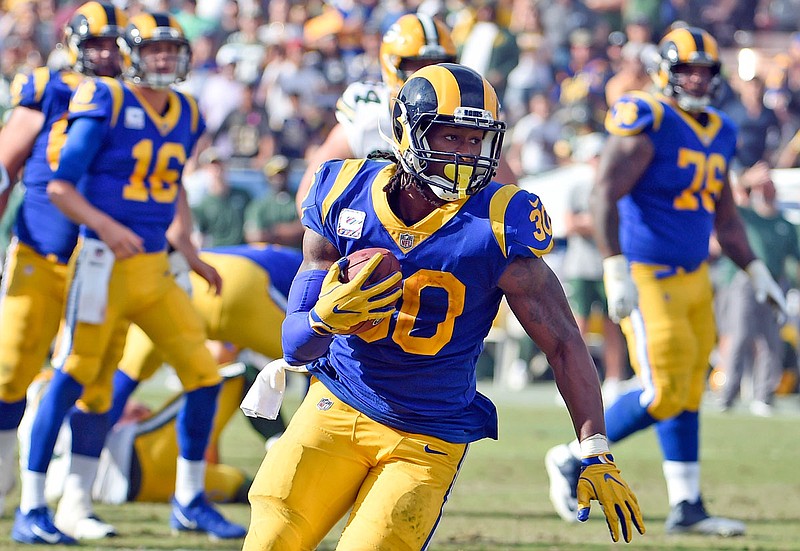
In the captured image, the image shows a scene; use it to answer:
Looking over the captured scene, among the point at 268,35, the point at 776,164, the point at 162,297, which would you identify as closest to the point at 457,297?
the point at 162,297

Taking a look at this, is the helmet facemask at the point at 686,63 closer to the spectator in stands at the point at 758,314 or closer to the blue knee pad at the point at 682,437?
the blue knee pad at the point at 682,437

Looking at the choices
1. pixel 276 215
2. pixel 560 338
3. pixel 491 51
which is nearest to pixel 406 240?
pixel 560 338

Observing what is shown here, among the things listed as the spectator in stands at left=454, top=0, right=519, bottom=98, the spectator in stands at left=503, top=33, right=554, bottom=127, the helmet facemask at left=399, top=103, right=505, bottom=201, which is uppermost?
the helmet facemask at left=399, top=103, right=505, bottom=201

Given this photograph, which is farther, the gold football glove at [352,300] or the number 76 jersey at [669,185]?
the number 76 jersey at [669,185]

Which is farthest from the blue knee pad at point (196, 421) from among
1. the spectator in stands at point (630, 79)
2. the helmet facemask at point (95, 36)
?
the spectator in stands at point (630, 79)

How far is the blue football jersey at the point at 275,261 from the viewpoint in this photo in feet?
21.7

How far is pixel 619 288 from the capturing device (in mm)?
5938

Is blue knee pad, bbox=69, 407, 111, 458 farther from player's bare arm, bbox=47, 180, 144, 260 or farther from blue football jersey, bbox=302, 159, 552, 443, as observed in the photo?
blue football jersey, bbox=302, 159, 552, 443

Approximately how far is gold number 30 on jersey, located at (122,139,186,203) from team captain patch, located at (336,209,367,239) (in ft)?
7.77

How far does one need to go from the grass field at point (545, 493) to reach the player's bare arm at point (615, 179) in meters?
1.27

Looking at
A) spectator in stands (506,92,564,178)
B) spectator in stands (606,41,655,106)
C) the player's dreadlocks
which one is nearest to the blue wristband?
the player's dreadlocks

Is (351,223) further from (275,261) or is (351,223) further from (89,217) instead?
(275,261)

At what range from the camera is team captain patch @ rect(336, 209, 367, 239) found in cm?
344

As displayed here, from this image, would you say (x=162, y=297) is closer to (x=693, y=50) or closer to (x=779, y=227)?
(x=693, y=50)
